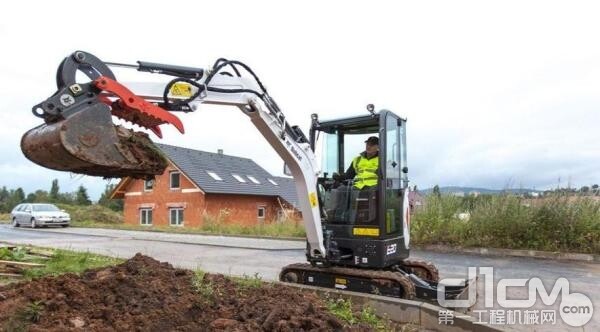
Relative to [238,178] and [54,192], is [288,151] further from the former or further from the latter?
[54,192]

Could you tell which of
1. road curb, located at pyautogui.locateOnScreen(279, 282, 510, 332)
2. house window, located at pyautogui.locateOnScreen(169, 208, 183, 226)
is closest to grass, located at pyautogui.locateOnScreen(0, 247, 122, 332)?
road curb, located at pyautogui.locateOnScreen(279, 282, 510, 332)

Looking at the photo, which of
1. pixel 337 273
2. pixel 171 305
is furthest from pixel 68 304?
pixel 337 273

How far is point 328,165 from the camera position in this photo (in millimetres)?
7820

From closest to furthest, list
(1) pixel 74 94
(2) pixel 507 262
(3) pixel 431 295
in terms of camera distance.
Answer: (1) pixel 74 94
(3) pixel 431 295
(2) pixel 507 262

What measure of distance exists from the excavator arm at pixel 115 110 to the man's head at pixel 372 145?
1.73m

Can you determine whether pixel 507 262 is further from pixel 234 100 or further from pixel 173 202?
pixel 173 202

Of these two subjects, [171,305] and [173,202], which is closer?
[171,305]

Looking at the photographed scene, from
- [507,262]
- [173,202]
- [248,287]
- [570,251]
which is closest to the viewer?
[248,287]

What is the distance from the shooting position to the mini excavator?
4.19m

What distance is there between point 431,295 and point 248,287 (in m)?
2.43

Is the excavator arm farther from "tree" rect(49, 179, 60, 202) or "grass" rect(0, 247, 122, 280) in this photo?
"tree" rect(49, 179, 60, 202)

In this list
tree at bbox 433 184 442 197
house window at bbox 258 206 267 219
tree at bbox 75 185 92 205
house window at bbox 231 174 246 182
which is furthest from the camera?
tree at bbox 75 185 92 205

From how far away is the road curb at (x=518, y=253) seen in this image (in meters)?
12.3

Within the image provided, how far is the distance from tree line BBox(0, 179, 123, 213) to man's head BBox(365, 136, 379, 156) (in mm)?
51926
